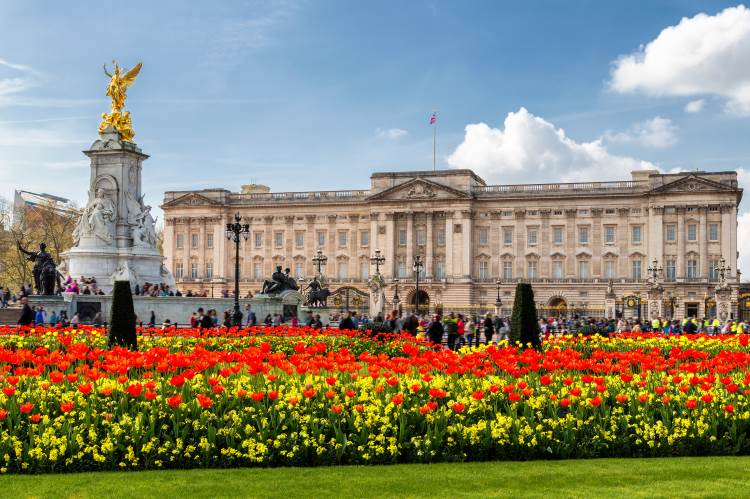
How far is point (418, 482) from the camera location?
30.0 ft

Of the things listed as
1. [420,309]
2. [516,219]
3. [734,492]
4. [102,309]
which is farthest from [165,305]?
[516,219]

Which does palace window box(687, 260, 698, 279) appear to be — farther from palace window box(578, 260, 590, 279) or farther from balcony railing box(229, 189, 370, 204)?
balcony railing box(229, 189, 370, 204)

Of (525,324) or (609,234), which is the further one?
(609,234)

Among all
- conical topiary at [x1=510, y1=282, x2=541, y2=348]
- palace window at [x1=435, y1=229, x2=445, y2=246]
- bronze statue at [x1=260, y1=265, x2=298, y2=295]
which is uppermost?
palace window at [x1=435, y1=229, x2=445, y2=246]

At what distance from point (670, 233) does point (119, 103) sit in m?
60.4

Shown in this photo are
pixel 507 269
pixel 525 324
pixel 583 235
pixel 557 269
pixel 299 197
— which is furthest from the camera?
pixel 299 197

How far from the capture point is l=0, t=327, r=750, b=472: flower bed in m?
9.72

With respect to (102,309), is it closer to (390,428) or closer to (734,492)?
(390,428)

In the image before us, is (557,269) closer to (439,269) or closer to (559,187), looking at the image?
(559,187)

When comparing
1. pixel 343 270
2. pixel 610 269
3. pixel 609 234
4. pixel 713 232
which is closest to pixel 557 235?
A: pixel 609 234

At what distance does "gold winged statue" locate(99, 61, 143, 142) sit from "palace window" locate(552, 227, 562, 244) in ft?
189

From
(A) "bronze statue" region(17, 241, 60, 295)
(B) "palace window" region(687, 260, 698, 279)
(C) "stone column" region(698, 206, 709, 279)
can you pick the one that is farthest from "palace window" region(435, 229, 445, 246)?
(A) "bronze statue" region(17, 241, 60, 295)

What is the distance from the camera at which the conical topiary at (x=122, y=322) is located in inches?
707

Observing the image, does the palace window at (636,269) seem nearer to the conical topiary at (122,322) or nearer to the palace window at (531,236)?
the palace window at (531,236)
